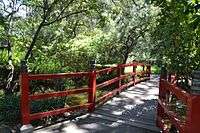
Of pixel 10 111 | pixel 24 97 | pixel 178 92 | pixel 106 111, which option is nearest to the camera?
pixel 178 92

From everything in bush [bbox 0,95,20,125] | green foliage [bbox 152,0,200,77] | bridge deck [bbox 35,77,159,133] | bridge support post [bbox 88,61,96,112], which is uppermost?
green foliage [bbox 152,0,200,77]

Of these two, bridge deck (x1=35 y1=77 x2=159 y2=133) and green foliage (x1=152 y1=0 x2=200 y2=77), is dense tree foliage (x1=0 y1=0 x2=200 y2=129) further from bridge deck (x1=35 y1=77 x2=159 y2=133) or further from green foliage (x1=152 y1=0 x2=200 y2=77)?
bridge deck (x1=35 y1=77 x2=159 y2=133)

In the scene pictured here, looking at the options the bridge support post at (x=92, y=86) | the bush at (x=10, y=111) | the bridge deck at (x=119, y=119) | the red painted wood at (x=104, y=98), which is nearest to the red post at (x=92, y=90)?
the bridge support post at (x=92, y=86)

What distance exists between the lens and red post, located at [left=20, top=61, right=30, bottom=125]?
7.30m

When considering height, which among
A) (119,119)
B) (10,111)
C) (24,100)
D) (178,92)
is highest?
(178,92)

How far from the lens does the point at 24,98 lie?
7.40 m

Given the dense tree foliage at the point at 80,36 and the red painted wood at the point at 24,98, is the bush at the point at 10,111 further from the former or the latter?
the red painted wood at the point at 24,98

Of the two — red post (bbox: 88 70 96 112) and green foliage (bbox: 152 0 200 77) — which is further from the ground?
green foliage (bbox: 152 0 200 77)

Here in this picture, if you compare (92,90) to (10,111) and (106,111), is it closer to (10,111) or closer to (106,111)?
(106,111)

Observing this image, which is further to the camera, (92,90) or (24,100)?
(92,90)

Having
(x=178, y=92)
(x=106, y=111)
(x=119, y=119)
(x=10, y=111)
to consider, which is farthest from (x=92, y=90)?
(x=178, y=92)

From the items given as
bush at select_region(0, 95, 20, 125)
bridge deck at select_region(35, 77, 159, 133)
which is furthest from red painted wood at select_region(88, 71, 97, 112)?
bush at select_region(0, 95, 20, 125)

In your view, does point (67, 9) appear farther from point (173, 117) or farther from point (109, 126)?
point (173, 117)

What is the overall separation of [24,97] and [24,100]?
0.06m
